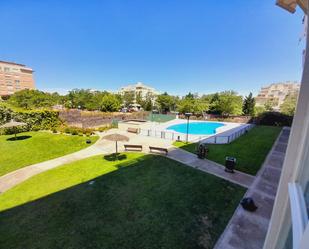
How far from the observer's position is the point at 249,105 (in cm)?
3650

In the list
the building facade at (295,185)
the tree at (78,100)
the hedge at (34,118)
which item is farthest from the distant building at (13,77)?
the building facade at (295,185)

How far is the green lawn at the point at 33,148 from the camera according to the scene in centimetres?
1085

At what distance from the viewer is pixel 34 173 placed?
31.0 feet

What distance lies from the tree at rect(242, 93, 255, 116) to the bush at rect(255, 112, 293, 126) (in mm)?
9424

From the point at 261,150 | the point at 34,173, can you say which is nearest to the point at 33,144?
the point at 34,173

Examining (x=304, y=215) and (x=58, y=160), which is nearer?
(x=304, y=215)

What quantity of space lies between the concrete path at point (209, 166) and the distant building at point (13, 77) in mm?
89253

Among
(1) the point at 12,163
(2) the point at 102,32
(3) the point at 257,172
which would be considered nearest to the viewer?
(3) the point at 257,172

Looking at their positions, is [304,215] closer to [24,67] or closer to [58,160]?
[58,160]

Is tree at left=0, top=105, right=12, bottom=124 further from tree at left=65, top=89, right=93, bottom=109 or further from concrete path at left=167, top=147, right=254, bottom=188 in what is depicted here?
tree at left=65, top=89, right=93, bottom=109

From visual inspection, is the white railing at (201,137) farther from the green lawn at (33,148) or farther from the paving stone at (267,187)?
the paving stone at (267,187)

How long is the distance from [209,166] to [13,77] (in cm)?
9646

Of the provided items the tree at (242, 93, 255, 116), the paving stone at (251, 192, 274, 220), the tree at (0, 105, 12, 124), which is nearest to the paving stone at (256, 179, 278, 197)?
the paving stone at (251, 192, 274, 220)

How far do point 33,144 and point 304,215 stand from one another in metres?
18.1
